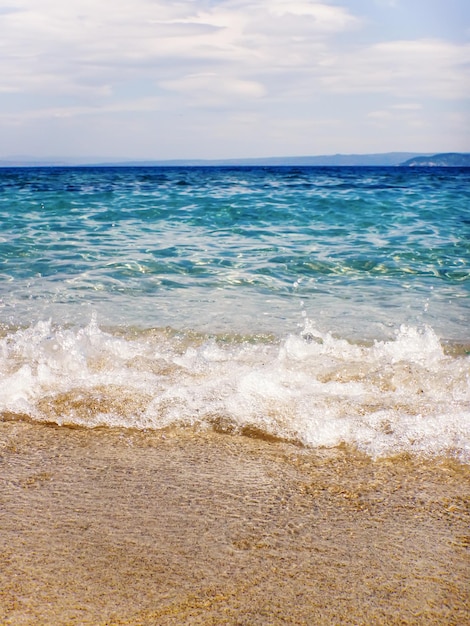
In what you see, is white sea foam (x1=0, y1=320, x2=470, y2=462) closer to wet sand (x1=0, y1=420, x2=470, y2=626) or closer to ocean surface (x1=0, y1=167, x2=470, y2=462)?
ocean surface (x1=0, y1=167, x2=470, y2=462)

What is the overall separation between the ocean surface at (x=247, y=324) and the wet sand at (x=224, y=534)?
0.30 metres

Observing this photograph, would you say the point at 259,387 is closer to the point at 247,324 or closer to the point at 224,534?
the point at 224,534

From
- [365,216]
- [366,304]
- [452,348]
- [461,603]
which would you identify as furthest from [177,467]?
[365,216]

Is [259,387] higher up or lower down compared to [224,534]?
higher up

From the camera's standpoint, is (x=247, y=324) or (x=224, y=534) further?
(x=247, y=324)

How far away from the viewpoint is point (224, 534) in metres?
2.18

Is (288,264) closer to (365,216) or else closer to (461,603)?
(365,216)

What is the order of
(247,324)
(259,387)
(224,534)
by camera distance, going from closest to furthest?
1. (224,534)
2. (259,387)
3. (247,324)

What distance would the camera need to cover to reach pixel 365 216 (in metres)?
12.0

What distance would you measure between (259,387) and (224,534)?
1.38 metres

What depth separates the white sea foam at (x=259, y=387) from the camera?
312 cm

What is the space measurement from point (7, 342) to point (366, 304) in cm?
334

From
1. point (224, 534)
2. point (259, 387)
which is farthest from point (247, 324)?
point (224, 534)

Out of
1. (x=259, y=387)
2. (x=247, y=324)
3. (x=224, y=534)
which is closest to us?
(x=224, y=534)
